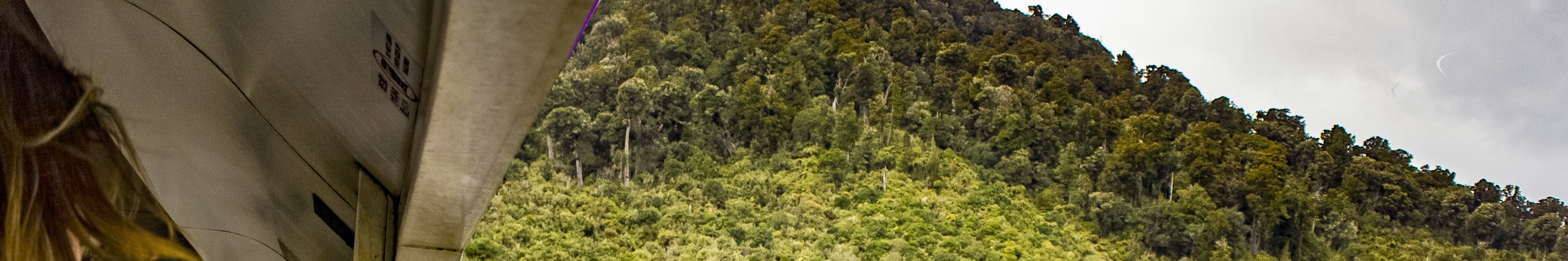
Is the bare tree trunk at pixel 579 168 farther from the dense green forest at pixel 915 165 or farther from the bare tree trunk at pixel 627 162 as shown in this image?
the bare tree trunk at pixel 627 162

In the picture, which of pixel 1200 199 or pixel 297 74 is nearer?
pixel 297 74

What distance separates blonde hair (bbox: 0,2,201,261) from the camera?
2.23 metres

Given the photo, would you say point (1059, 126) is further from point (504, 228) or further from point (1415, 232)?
point (504, 228)

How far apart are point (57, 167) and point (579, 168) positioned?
3289cm

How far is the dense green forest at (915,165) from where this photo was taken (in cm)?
3222

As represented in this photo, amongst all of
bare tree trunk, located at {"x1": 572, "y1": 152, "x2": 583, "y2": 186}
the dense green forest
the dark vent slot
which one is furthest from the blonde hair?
bare tree trunk, located at {"x1": 572, "y1": 152, "x2": 583, "y2": 186}

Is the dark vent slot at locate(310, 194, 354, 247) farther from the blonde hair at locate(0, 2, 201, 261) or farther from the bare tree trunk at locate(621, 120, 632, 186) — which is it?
the bare tree trunk at locate(621, 120, 632, 186)

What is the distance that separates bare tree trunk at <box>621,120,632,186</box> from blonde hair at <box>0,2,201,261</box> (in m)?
32.1

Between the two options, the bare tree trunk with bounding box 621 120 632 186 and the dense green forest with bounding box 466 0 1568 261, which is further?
the bare tree trunk with bounding box 621 120 632 186

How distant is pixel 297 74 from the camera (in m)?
2.55

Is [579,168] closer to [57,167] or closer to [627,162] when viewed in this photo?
[627,162]

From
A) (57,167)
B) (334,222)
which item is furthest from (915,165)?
(57,167)

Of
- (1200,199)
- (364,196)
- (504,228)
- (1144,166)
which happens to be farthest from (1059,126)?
(364,196)

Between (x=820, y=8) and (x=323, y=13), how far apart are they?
138 feet
